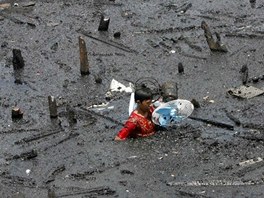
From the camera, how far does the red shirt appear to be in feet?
40.2

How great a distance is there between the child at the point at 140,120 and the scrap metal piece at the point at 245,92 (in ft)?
8.05

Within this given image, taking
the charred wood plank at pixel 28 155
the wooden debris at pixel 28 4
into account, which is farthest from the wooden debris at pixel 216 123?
the wooden debris at pixel 28 4

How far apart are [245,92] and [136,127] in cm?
300

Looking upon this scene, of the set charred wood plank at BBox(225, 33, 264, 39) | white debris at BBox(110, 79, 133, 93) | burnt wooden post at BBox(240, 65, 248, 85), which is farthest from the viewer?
charred wood plank at BBox(225, 33, 264, 39)

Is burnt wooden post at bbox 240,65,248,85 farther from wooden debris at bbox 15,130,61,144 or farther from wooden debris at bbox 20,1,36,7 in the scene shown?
wooden debris at bbox 20,1,36,7

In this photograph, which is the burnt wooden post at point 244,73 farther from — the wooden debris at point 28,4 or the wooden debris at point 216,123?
the wooden debris at point 28,4

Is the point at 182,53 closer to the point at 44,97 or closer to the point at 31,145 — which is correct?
the point at 44,97

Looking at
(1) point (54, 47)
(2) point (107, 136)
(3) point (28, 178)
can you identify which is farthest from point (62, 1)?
(3) point (28, 178)

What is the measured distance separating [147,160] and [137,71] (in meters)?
4.27

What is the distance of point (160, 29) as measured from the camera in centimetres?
1784

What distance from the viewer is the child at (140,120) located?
12211 millimetres

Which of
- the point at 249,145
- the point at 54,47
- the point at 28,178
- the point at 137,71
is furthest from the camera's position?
the point at 54,47

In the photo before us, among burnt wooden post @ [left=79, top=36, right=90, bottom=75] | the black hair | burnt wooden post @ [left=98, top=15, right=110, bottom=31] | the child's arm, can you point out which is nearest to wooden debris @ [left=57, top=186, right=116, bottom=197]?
the child's arm

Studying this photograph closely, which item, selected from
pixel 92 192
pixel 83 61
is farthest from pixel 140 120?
pixel 83 61
